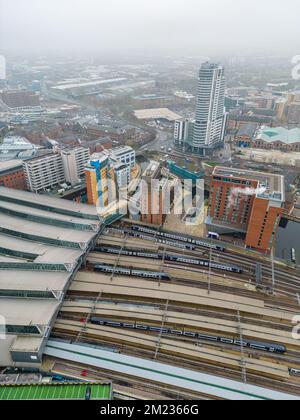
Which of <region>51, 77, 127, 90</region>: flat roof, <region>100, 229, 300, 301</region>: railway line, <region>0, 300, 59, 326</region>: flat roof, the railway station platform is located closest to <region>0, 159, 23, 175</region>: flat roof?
<region>100, 229, 300, 301</region>: railway line

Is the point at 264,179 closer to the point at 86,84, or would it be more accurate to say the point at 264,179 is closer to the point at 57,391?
the point at 57,391

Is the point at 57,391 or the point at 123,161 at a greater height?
the point at 123,161

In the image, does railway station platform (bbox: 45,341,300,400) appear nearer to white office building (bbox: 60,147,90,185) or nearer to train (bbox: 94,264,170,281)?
train (bbox: 94,264,170,281)

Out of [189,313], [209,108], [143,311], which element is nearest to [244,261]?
[189,313]

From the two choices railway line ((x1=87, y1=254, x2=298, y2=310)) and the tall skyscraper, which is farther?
the tall skyscraper

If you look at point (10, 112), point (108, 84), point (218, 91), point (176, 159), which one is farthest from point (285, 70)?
point (10, 112)

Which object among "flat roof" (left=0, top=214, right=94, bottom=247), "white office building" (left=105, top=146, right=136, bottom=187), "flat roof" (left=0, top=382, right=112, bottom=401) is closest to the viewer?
"flat roof" (left=0, top=382, right=112, bottom=401)
